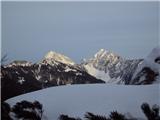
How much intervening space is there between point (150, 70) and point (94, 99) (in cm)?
202

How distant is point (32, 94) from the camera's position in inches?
358

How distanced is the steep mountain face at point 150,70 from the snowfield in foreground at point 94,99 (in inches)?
38.2

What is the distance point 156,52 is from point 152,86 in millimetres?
1766

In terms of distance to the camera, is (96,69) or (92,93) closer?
(92,93)

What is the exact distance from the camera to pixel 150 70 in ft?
32.6

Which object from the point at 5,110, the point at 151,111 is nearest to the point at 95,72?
the point at 5,110

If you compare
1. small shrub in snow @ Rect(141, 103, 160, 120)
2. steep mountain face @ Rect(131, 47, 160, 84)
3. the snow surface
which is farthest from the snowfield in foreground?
the snow surface

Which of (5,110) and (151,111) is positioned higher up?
(151,111)

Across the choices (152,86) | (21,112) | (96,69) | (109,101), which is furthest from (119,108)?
(96,69)

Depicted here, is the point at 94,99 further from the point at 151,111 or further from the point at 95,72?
the point at 95,72

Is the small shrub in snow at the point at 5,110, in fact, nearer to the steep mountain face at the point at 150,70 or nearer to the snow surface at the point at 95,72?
the steep mountain face at the point at 150,70

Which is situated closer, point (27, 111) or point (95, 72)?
point (27, 111)

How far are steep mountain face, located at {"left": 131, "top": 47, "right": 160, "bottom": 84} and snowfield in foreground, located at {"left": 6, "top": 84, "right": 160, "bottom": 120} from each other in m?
0.97

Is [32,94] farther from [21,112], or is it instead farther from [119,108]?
[119,108]
